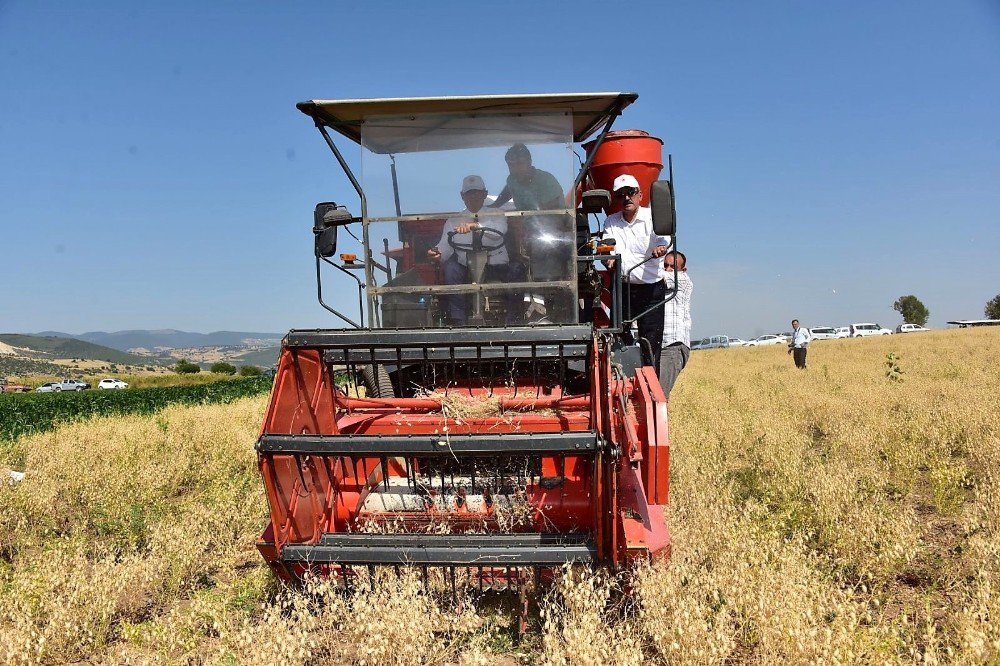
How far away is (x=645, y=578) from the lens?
133 inches

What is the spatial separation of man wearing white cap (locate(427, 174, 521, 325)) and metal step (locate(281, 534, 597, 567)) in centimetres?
172

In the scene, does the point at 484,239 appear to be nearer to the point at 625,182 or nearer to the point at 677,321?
Answer: the point at 625,182

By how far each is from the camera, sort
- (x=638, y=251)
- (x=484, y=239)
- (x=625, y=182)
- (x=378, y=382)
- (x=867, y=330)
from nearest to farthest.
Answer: (x=484, y=239), (x=378, y=382), (x=638, y=251), (x=625, y=182), (x=867, y=330)

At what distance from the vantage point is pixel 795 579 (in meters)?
3.47

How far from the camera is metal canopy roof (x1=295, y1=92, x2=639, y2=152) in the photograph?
16.2ft

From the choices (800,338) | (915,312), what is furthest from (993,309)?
(800,338)

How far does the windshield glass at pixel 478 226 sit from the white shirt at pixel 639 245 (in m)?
1.67

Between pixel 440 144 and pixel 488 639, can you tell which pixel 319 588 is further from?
pixel 440 144

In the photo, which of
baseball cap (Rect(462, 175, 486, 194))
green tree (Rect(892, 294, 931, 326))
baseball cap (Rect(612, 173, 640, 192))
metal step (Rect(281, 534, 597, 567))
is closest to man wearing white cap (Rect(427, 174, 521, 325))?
baseball cap (Rect(462, 175, 486, 194))

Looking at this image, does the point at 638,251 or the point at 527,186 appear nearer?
the point at 527,186

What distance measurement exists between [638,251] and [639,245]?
0.06 m

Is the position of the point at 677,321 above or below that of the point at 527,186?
below

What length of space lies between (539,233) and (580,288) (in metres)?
0.70

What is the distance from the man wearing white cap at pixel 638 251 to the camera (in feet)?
21.7
